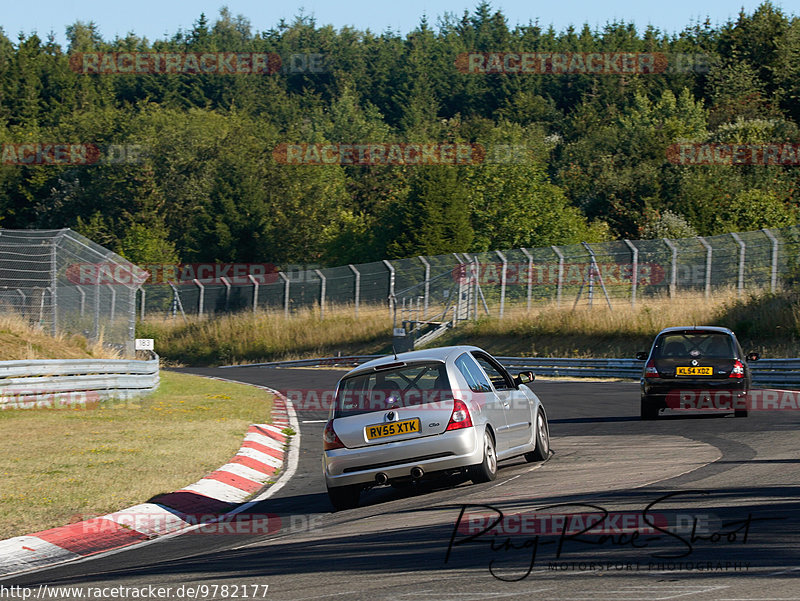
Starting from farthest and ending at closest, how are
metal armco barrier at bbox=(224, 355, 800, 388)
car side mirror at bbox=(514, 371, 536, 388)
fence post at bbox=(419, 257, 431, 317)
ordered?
1. fence post at bbox=(419, 257, 431, 317)
2. metal armco barrier at bbox=(224, 355, 800, 388)
3. car side mirror at bbox=(514, 371, 536, 388)

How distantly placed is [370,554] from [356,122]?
12222 cm

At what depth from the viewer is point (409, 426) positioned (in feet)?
32.4

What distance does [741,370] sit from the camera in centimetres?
1622

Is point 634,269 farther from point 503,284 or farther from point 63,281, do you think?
point 63,281

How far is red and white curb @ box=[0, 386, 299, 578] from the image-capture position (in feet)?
26.8

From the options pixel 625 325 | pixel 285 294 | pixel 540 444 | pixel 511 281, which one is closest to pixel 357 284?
pixel 285 294

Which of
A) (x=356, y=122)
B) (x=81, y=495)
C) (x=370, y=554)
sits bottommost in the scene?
(x=81, y=495)

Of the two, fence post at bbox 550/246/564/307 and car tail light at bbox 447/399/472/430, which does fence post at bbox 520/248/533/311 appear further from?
car tail light at bbox 447/399/472/430

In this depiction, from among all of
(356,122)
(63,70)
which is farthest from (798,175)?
(63,70)

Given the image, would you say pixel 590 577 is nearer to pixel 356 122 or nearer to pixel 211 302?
pixel 211 302

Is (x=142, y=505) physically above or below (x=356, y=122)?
below

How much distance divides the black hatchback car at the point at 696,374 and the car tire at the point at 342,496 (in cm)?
791

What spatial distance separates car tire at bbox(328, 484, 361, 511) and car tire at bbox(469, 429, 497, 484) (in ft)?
3.63

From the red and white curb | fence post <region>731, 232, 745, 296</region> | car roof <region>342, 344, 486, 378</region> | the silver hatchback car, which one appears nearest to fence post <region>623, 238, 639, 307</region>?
fence post <region>731, 232, 745, 296</region>
